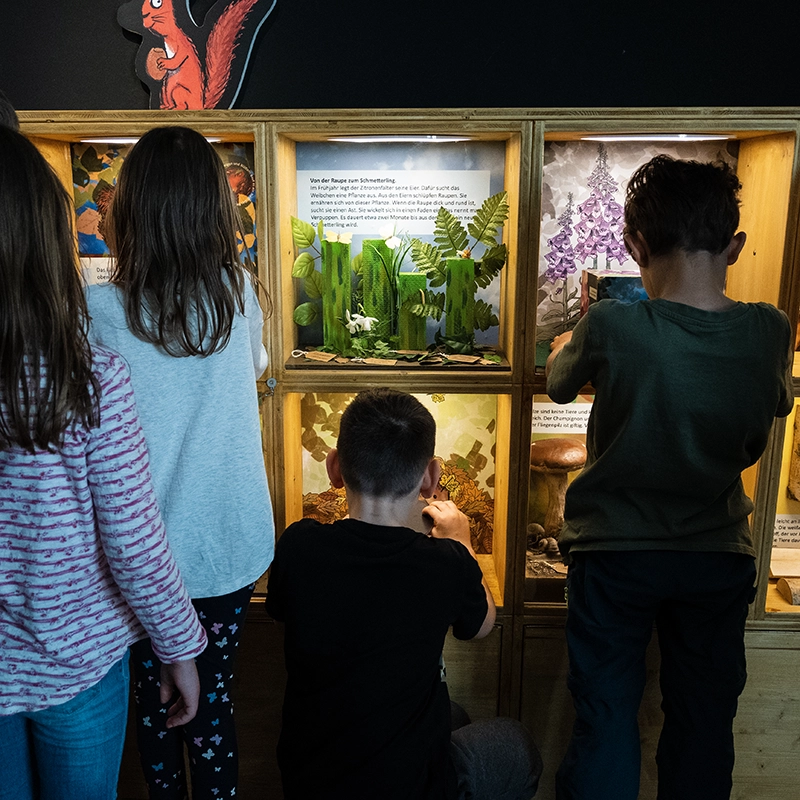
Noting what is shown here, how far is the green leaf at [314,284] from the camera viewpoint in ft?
7.08

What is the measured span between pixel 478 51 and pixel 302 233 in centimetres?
73

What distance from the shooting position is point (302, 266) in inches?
84.0

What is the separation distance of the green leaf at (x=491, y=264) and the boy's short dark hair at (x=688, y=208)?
1.56ft

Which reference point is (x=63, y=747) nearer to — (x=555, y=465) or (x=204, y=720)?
(x=204, y=720)

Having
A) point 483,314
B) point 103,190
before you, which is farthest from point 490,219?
point 103,190

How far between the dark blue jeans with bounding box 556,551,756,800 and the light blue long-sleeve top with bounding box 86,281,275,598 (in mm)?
756

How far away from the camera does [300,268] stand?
2133 millimetres

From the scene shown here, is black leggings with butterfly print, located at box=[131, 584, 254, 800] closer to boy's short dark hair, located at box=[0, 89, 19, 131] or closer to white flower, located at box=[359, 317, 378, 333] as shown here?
white flower, located at box=[359, 317, 378, 333]

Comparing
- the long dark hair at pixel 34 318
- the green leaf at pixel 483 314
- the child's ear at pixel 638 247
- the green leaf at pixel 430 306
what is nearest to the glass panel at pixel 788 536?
the child's ear at pixel 638 247

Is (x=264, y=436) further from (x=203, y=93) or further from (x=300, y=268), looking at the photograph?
(x=203, y=93)

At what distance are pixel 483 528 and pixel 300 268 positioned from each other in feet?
3.19

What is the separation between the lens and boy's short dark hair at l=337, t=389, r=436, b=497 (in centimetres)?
150

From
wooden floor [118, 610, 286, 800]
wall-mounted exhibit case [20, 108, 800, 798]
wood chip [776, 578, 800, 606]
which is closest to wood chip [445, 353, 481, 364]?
wall-mounted exhibit case [20, 108, 800, 798]

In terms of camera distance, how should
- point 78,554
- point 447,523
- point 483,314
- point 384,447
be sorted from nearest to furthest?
point 78,554, point 384,447, point 447,523, point 483,314
